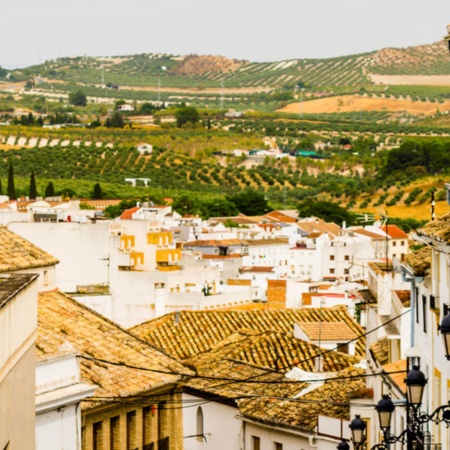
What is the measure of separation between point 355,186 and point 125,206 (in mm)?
47473

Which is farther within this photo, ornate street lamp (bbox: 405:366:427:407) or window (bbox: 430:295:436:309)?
window (bbox: 430:295:436:309)

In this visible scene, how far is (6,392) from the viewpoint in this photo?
855 cm

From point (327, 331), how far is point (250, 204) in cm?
11411

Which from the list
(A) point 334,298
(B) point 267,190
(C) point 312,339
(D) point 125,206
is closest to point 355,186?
(B) point 267,190

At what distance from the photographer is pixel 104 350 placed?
20625mm

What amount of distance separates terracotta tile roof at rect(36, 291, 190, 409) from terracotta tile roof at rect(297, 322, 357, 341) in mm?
8148

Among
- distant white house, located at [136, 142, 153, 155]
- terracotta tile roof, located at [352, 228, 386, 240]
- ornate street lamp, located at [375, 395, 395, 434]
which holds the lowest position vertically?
distant white house, located at [136, 142, 153, 155]

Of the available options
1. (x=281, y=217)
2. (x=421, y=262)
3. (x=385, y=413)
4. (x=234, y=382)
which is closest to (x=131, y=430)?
(x=421, y=262)

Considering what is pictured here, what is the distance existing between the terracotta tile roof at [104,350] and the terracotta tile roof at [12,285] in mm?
7917

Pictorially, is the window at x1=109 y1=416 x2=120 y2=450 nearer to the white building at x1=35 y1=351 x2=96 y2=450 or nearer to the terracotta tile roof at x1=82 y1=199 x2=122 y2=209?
the white building at x1=35 y1=351 x2=96 y2=450

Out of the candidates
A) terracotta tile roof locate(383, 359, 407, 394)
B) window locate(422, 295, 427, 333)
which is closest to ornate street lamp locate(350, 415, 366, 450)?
window locate(422, 295, 427, 333)

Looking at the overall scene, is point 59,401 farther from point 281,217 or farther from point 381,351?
point 281,217

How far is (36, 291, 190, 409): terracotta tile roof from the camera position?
1927 centimetres

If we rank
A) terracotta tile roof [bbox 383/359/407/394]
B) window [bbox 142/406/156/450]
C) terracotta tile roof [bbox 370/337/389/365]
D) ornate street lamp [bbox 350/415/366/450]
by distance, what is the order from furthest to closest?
window [bbox 142/406/156/450], terracotta tile roof [bbox 370/337/389/365], terracotta tile roof [bbox 383/359/407/394], ornate street lamp [bbox 350/415/366/450]
